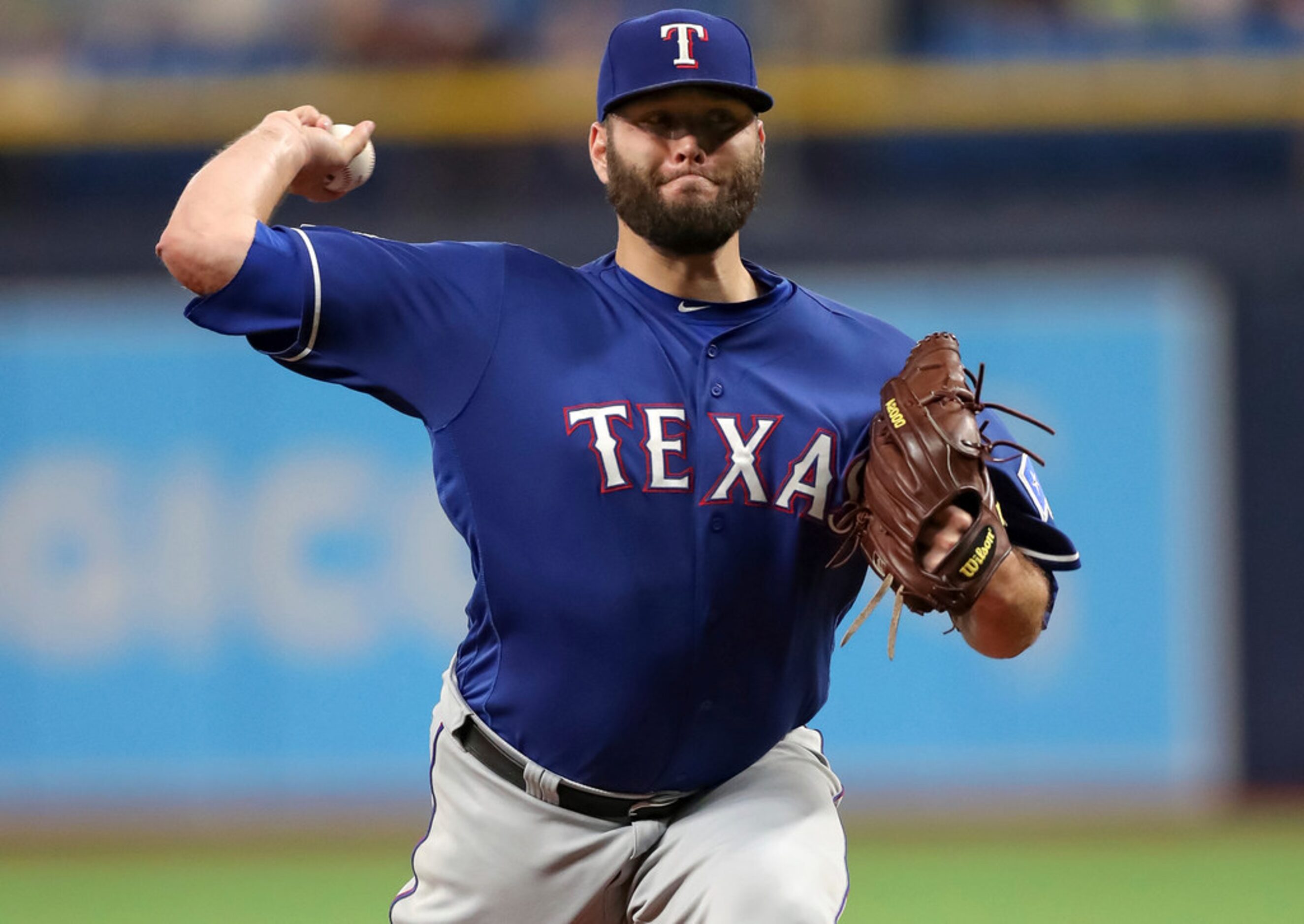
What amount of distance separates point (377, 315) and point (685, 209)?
1.94 feet

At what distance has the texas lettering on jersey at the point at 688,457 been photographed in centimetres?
330

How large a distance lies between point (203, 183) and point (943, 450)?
136 centimetres

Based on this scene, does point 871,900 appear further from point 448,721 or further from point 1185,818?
point 448,721

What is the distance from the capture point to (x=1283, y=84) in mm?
9062

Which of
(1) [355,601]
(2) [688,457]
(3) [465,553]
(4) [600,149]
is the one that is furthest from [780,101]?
(2) [688,457]

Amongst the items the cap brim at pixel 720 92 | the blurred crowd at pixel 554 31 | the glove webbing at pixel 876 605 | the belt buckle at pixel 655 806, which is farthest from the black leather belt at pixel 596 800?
the blurred crowd at pixel 554 31

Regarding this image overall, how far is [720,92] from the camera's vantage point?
338 centimetres

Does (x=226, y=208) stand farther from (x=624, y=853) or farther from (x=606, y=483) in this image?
(x=624, y=853)

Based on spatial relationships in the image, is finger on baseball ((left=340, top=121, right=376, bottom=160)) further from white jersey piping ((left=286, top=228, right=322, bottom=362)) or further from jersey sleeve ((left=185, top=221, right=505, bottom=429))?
white jersey piping ((left=286, top=228, right=322, bottom=362))

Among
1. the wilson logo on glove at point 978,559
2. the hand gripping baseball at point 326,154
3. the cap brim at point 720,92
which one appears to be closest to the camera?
the wilson logo on glove at point 978,559

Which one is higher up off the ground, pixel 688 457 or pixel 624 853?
→ pixel 688 457

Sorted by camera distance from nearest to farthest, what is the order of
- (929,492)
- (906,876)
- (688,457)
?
(929,492), (688,457), (906,876)

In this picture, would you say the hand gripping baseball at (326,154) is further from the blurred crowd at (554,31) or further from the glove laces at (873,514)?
the blurred crowd at (554,31)

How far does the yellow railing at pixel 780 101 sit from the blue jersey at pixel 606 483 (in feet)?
18.9
